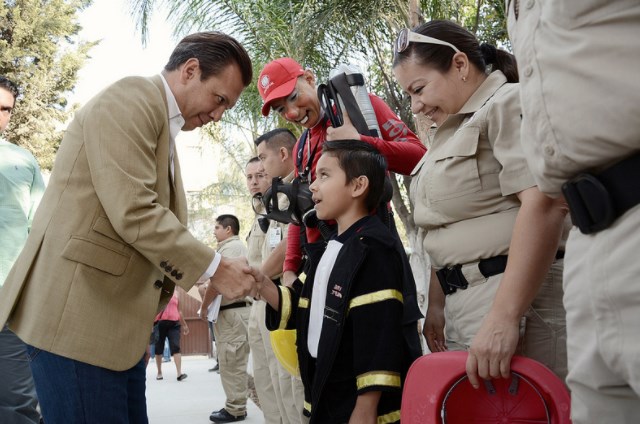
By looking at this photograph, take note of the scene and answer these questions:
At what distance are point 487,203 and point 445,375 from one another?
1.75 ft

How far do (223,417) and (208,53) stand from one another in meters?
4.26

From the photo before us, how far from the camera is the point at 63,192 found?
2.20 metres

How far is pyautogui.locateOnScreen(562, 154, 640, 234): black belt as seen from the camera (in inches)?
43.2

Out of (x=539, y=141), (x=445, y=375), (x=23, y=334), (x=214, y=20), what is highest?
(x=214, y=20)

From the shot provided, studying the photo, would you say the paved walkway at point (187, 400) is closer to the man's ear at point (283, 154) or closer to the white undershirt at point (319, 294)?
the man's ear at point (283, 154)

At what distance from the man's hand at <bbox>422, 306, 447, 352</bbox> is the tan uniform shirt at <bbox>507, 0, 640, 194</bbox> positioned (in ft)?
4.00

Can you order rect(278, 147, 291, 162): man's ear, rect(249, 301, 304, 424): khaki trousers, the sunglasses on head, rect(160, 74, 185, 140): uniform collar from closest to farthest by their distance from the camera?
the sunglasses on head
rect(160, 74, 185, 140): uniform collar
rect(249, 301, 304, 424): khaki trousers
rect(278, 147, 291, 162): man's ear

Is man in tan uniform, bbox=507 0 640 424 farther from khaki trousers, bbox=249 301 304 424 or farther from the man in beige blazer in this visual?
khaki trousers, bbox=249 301 304 424

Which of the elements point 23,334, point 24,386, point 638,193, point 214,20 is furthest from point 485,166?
point 214,20

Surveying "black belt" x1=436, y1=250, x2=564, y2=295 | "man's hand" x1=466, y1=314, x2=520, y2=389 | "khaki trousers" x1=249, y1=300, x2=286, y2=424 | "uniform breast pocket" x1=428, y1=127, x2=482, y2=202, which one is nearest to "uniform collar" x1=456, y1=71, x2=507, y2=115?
"uniform breast pocket" x1=428, y1=127, x2=482, y2=202

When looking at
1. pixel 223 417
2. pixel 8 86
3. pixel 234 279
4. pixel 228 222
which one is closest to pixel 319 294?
pixel 234 279

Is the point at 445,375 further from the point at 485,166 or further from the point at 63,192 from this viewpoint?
the point at 63,192

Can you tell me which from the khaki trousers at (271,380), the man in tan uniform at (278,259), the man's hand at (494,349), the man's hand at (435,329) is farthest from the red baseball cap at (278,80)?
the man's hand at (494,349)

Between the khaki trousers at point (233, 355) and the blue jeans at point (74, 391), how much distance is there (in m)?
4.01
